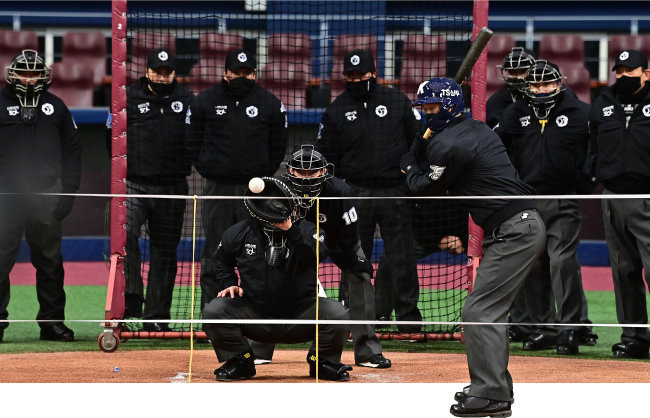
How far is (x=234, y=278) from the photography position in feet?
25.7

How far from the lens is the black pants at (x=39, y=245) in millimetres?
9812

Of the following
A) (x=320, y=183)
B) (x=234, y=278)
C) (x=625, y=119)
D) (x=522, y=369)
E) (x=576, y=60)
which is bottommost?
(x=522, y=369)

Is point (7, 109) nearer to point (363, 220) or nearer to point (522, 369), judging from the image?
point (363, 220)

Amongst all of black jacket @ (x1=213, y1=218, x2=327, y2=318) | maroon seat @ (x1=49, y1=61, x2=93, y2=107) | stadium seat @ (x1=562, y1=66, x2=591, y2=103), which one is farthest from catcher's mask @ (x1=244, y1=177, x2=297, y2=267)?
stadium seat @ (x1=562, y1=66, x2=591, y2=103)

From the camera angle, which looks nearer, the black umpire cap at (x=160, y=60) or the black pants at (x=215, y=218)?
the black pants at (x=215, y=218)

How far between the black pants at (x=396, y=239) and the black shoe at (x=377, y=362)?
4.76 feet

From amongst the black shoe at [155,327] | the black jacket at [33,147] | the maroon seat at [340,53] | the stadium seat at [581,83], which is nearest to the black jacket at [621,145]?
the black shoe at [155,327]

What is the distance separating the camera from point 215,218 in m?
9.82

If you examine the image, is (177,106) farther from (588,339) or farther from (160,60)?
(588,339)

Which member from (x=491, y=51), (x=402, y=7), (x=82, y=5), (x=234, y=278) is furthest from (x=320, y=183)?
(x=82, y=5)

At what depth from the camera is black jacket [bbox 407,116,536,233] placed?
6.51m
